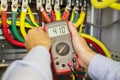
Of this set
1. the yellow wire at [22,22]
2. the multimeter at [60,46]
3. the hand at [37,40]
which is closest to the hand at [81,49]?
the multimeter at [60,46]

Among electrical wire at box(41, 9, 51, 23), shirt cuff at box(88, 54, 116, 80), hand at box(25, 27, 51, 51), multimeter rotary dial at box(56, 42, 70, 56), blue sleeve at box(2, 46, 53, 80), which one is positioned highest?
electrical wire at box(41, 9, 51, 23)

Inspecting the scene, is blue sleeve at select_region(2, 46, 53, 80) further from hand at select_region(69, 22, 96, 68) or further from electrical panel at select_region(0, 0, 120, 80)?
electrical panel at select_region(0, 0, 120, 80)

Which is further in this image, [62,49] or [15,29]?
[15,29]

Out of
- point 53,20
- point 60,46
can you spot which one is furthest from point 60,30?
point 53,20

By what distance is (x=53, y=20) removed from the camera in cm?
107

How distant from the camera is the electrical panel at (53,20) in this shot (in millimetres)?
1037

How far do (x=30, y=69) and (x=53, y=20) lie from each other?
575 millimetres

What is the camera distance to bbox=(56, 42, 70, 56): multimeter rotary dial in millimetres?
878

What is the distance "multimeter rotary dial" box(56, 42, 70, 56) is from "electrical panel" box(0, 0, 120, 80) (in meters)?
0.21

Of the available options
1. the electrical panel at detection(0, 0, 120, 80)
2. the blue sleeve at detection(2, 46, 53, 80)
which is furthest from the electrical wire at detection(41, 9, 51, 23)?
the blue sleeve at detection(2, 46, 53, 80)

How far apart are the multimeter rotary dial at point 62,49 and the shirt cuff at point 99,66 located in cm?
11

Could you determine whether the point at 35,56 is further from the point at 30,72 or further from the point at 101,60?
the point at 101,60

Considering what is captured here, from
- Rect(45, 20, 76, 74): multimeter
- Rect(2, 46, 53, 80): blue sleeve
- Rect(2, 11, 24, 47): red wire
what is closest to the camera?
Rect(2, 46, 53, 80): blue sleeve

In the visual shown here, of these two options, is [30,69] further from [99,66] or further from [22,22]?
[22,22]
